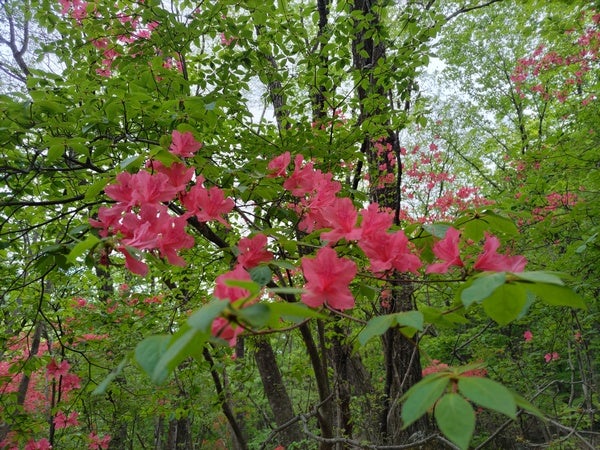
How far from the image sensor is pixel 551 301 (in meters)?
0.62

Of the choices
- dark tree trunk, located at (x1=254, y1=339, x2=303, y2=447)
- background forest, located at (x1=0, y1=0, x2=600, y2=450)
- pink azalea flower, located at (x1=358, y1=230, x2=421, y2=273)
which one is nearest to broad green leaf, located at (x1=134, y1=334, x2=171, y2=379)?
background forest, located at (x1=0, y1=0, x2=600, y2=450)

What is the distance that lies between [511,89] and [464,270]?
40.4 feet

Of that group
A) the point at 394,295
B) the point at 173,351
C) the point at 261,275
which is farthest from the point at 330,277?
the point at 394,295

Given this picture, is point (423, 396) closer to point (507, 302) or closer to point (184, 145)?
point (507, 302)

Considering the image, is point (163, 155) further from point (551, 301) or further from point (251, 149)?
point (251, 149)

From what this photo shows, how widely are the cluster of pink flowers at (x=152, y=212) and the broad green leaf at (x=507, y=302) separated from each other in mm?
698

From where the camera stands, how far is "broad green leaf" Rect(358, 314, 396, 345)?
62 cm

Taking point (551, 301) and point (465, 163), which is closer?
point (551, 301)

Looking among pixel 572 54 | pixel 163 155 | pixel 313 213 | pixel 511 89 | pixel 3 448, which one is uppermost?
pixel 511 89

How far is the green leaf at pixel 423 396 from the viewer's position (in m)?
0.48

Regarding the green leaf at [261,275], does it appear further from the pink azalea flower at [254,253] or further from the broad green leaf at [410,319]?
the broad green leaf at [410,319]

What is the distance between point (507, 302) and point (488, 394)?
0.21 metres

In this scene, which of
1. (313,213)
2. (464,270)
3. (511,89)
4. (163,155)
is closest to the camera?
(464,270)

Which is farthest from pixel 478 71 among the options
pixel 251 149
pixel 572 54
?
pixel 251 149
